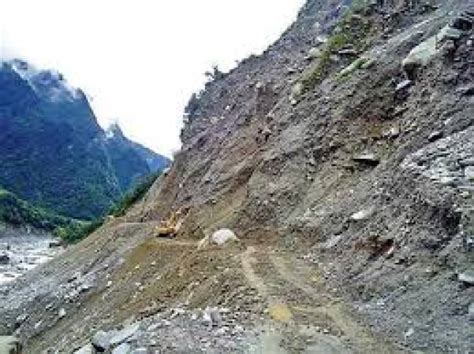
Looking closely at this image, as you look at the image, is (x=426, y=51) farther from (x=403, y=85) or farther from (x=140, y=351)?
(x=140, y=351)

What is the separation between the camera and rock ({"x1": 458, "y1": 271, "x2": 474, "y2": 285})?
1973 centimetres

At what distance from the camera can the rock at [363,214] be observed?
27.3 metres

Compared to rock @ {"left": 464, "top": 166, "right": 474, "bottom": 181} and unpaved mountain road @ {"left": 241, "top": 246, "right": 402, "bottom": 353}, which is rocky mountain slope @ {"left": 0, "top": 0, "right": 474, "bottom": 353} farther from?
rock @ {"left": 464, "top": 166, "right": 474, "bottom": 181}

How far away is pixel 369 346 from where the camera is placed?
1942 cm

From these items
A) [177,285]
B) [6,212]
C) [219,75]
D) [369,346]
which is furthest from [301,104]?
[6,212]

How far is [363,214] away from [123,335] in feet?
33.4

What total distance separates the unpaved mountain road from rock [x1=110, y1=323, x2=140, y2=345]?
362 centimetres

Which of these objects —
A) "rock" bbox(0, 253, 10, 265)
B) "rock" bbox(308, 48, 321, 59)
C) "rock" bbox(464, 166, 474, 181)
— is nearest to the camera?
"rock" bbox(464, 166, 474, 181)

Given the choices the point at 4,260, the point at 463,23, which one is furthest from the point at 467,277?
the point at 4,260

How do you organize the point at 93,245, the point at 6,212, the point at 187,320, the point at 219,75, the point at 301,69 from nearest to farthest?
the point at 187,320, the point at 301,69, the point at 93,245, the point at 219,75, the point at 6,212

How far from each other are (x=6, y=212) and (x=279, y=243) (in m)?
146

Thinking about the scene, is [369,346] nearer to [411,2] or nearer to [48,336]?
[48,336]

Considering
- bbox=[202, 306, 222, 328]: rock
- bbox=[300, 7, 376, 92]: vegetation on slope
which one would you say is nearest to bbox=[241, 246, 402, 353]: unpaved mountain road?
bbox=[202, 306, 222, 328]: rock

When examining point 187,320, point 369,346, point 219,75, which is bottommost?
point 369,346
